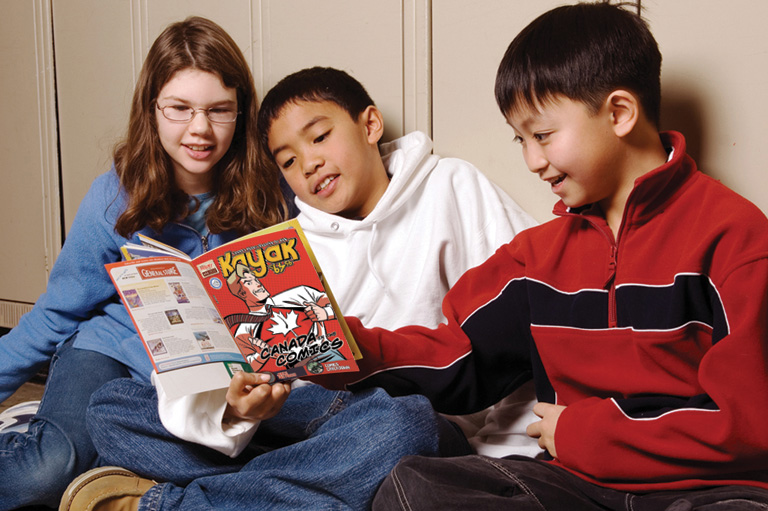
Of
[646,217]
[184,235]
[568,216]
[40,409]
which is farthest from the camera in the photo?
[184,235]

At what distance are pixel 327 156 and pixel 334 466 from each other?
574mm

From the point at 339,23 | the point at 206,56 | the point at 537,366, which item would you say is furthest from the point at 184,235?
the point at 537,366

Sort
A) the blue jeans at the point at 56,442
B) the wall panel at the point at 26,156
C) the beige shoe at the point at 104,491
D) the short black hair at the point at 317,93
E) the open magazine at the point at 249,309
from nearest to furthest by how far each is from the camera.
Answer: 1. the open magazine at the point at 249,309
2. the beige shoe at the point at 104,491
3. the blue jeans at the point at 56,442
4. the short black hair at the point at 317,93
5. the wall panel at the point at 26,156

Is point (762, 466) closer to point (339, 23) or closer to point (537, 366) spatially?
point (537, 366)

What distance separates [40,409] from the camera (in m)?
1.24

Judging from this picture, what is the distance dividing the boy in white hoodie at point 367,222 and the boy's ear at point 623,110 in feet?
1.07

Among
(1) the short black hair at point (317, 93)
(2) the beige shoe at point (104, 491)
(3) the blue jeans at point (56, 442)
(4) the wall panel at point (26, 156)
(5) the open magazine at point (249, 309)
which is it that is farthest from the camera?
(4) the wall panel at point (26, 156)

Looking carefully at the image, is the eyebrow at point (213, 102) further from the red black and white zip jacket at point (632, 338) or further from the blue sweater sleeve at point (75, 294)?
the red black and white zip jacket at point (632, 338)

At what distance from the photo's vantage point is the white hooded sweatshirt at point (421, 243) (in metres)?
1.14

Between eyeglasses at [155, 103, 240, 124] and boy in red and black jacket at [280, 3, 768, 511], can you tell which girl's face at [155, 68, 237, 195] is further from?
boy in red and black jacket at [280, 3, 768, 511]

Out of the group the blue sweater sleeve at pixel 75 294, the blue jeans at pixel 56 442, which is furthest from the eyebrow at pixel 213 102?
the blue jeans at pixel 56 442

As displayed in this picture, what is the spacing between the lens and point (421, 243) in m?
1.18

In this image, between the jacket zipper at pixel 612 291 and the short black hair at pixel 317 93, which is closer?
the jacket zipper at pixel 612 291

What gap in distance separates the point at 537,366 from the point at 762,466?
1.07 feet
